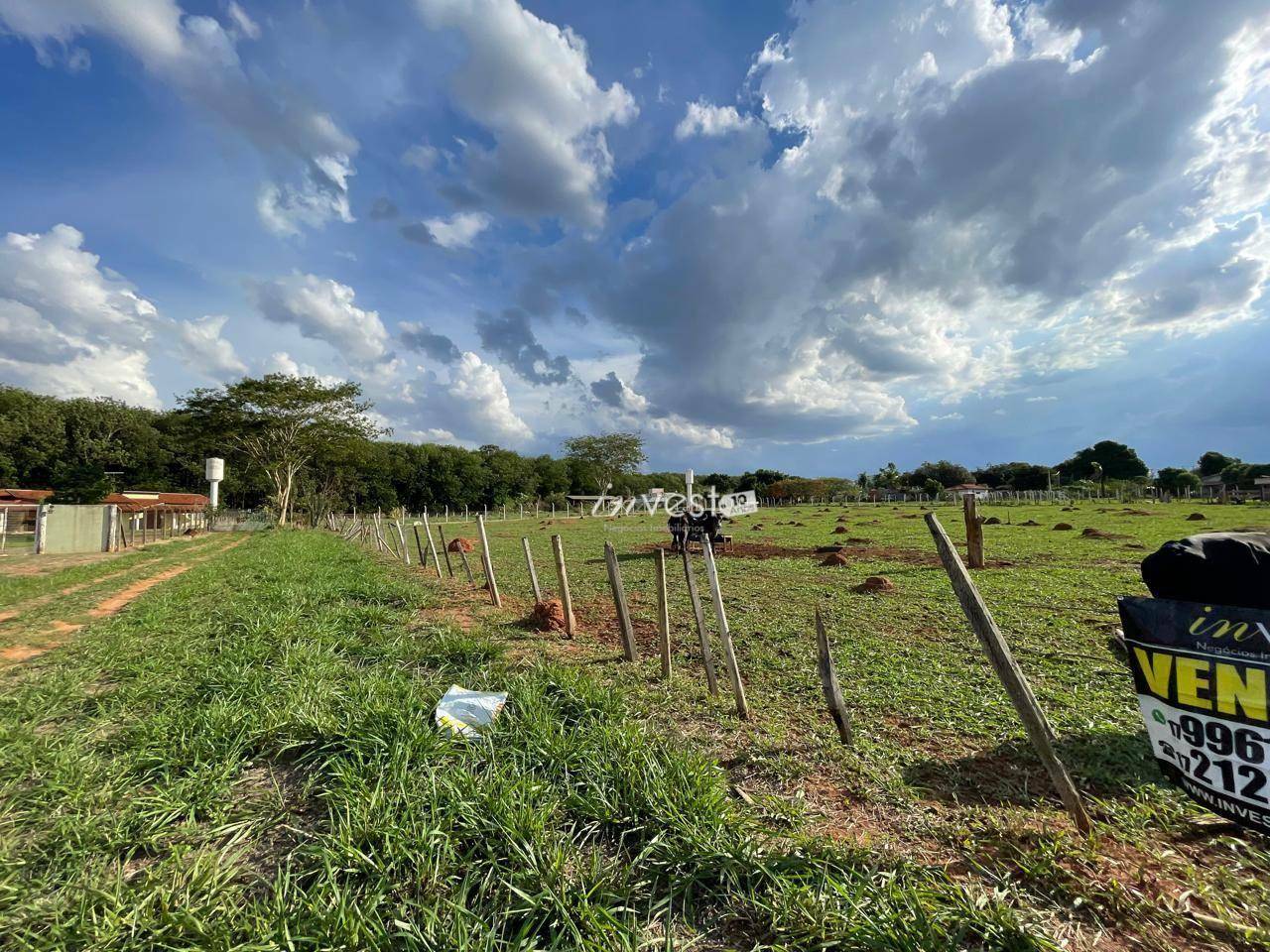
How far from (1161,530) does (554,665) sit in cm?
2183

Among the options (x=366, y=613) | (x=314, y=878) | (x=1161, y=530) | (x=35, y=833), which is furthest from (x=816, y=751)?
(x=1161, y=530)

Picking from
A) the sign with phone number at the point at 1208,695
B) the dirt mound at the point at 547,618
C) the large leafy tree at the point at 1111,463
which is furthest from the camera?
the large leafy tree at the point at 1111,463

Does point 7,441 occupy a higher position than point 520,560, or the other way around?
point 7,441

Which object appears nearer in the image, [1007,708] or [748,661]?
[1007,708]

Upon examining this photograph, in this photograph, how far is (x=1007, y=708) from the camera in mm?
4129

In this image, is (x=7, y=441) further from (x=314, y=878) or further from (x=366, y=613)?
(x=314, y=878)

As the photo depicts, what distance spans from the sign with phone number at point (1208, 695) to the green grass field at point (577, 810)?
76 cm

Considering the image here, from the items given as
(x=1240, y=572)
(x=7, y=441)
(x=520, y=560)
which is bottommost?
(x=520, y=560)

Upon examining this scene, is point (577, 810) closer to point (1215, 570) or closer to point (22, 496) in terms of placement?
point (1215, 570)

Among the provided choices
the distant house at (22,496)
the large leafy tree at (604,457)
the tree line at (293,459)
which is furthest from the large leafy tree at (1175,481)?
the distant house at (22,496)

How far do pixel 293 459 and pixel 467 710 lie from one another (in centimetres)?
3867

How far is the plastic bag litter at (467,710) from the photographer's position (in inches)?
138

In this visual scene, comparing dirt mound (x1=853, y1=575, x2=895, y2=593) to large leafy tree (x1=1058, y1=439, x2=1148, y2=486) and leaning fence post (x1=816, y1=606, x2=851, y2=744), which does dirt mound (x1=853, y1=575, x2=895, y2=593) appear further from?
large leafy tree (x1=1058, y1=439, x2=1148, y2=486)

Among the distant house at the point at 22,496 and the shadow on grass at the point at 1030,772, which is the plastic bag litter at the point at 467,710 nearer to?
the shadow on grass at the point at 1030,772
